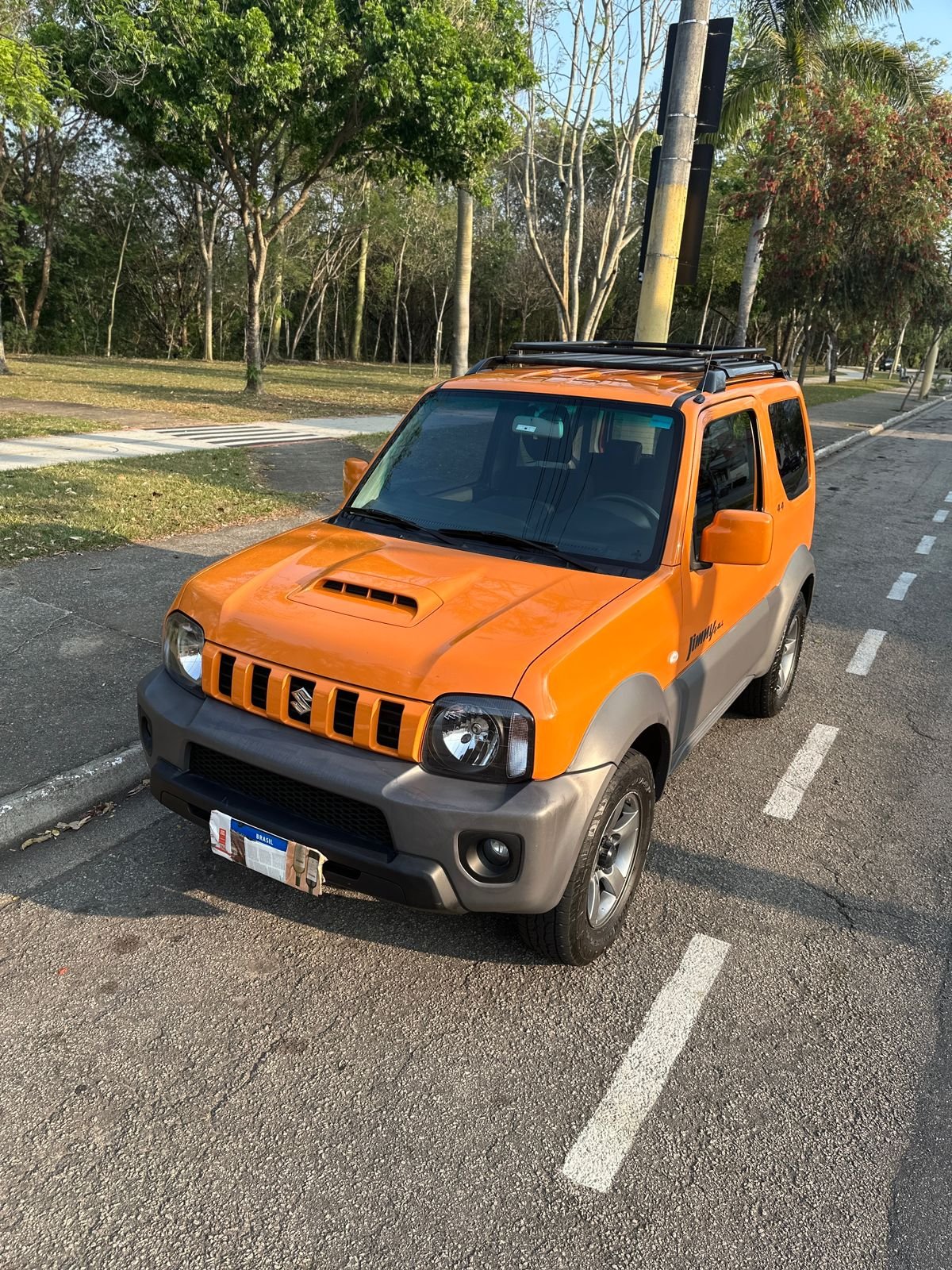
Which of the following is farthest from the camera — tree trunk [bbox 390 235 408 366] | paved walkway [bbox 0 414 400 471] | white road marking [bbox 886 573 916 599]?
tree trunk [bbox 390 235 408 366]

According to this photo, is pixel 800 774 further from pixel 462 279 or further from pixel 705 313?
pixel 705 313

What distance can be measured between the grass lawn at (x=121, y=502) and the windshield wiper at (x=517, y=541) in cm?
460

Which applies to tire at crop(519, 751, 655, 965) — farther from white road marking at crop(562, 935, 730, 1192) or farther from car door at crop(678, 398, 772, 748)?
car door at crop(678, 398, 772, 748)

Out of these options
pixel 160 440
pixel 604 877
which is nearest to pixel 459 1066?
pixel 604 877

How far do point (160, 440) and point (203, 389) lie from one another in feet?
29.3

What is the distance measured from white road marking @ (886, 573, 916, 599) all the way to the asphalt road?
434 cm

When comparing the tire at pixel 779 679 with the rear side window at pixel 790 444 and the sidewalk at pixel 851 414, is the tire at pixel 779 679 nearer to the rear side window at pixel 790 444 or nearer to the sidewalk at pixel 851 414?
the rear side window at pixel 790 444

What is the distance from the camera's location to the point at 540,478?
3.68 metres

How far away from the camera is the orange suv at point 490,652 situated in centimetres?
264

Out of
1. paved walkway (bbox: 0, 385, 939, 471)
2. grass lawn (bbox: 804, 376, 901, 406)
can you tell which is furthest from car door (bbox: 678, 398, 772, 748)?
grass lawn (bbox: 804, 376, 901, 406)

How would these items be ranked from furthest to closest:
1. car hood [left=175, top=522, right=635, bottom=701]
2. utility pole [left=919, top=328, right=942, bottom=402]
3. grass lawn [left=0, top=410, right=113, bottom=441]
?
utility pole [left=919, top=328, right=942, bottom=402], grass lawn [left=0, top=410, right=113, bottom=441], car hood [left=175, top=522, right=635, bottom=701]

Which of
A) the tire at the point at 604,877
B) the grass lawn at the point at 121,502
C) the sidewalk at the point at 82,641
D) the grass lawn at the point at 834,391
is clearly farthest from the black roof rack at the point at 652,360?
the grass lawn at the point at 834,391

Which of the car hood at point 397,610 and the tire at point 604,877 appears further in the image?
the tire at point 604,877

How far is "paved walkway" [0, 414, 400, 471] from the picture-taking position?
10.8m
